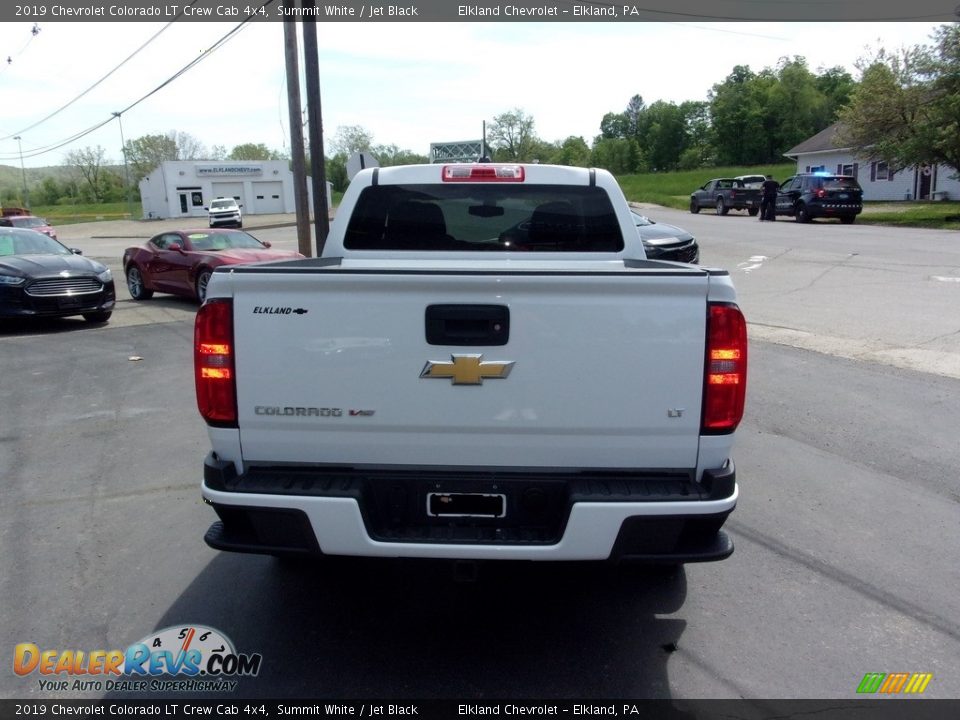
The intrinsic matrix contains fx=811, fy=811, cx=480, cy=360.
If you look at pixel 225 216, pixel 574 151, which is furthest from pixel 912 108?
pixel 574 151

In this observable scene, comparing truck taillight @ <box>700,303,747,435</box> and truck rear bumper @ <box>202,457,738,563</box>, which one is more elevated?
truck taillight @ <box>700,303,747,435</box>

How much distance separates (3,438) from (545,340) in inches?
235

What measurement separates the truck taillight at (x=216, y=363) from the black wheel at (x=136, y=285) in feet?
47.3

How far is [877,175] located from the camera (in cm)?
4669

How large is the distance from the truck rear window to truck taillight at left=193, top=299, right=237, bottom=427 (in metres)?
1.76

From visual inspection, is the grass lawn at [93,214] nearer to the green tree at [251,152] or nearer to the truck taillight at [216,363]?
→ the green tree at [251,152]

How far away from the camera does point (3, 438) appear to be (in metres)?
7.08

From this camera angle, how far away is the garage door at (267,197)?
76688 millimetres

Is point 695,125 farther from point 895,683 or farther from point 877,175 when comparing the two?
point 895,683

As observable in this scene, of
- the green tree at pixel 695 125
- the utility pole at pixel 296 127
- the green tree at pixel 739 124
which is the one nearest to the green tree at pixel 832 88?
the green tree at pixel 739 124

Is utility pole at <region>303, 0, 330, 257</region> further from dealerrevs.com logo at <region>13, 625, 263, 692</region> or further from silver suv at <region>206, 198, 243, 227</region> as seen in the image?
silver suv at <region>206, 198, 243, 227</region>

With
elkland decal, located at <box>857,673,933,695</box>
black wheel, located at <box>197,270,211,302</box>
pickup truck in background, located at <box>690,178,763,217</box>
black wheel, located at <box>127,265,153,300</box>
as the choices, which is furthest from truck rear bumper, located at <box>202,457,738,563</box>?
pickup truck in background, located at <box>690,178,763,217</box>

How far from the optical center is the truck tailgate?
313 centimetres

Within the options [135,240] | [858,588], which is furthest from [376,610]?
[135,240]
